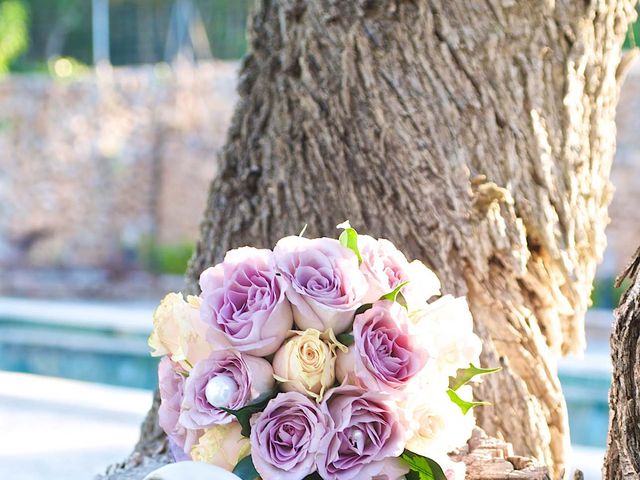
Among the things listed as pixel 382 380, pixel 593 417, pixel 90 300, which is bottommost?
pixel 90 300

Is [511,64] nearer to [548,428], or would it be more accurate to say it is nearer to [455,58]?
[455,58]

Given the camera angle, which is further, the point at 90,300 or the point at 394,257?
the point at 90,300

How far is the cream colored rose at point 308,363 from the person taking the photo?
0.93 metres

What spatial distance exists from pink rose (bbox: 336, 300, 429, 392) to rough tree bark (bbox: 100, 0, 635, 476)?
504mm

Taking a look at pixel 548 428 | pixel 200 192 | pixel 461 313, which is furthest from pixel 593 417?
pixel 200 192

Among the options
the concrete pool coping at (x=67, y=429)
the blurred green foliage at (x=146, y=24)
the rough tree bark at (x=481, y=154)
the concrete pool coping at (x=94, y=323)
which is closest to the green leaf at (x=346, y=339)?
the rough tree bark at (x=481, y=154)

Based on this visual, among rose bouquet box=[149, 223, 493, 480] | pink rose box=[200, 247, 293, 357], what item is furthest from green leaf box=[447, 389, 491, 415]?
pink rose box=[200, 247, 293, 357]

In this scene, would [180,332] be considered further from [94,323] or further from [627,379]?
[94,323]

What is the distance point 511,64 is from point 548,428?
62cm

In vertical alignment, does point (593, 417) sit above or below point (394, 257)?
below

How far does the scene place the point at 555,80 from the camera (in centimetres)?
149

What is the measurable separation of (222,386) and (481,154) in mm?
715

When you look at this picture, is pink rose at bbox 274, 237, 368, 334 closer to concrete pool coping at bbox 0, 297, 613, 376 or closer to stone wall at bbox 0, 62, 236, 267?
concrete pool coping at bbox 0, 297, 613, 376

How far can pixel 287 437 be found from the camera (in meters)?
0.92
